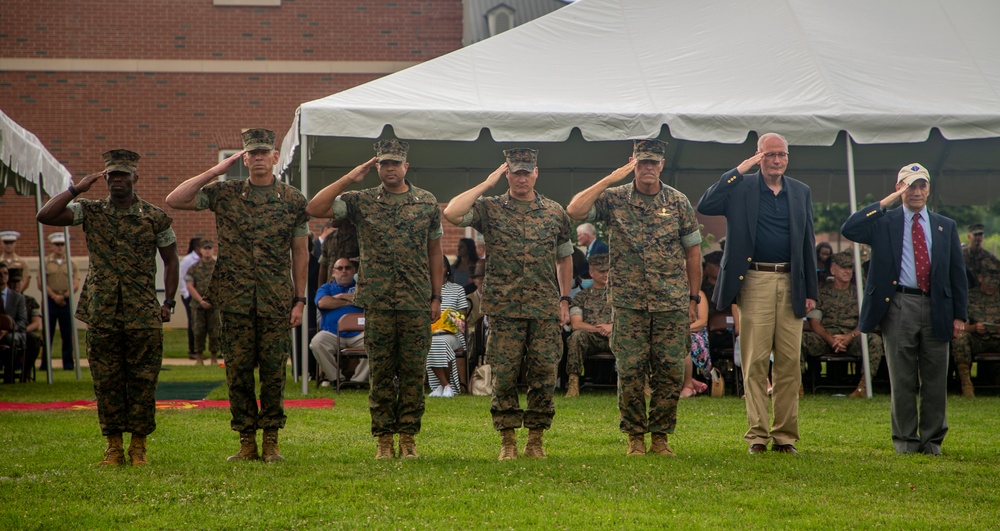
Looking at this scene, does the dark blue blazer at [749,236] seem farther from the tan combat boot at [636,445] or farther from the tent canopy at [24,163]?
the tent canopy at [24,163]

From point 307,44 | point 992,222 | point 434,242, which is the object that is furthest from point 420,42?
point 992,222

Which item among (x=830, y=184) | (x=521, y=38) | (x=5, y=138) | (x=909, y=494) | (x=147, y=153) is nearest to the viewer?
(x=909, y=494)

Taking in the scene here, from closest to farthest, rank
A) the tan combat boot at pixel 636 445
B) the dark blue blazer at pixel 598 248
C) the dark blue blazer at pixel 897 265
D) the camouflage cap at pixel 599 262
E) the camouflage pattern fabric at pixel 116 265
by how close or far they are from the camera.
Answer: the camouflage pattern fabric at pixel 116 265
the tan combat boot at pixel 636 445
the dark blue blazer at pixel 897 265
the camouflage cap at pixel 599 262
the dark blue blazer at pixel 598 248

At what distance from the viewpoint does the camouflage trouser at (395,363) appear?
6.43m

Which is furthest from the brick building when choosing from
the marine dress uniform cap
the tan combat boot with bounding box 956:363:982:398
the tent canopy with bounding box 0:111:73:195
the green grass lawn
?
the marine dress uniform cap

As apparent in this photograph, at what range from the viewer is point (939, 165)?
13992 millimetres

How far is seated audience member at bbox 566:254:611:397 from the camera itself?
10.6 metres

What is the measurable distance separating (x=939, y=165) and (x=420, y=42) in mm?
11729

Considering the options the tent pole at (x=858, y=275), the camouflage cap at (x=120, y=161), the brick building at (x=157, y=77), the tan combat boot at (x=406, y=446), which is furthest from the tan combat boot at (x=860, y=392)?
the brick building at (x=157, y=77)

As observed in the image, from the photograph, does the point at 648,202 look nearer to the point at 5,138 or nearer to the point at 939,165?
the point at 5,138

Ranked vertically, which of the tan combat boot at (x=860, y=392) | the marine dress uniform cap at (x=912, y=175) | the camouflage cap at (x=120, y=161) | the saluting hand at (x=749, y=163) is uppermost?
the camouflage cap at (x=120, y=161)

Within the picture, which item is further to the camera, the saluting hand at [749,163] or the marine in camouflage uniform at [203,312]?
the marine in camouflage uniform at [203,312]

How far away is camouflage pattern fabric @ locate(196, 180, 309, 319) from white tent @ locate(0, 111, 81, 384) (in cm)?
460

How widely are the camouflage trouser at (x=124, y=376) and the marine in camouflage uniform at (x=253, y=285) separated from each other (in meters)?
0.45
